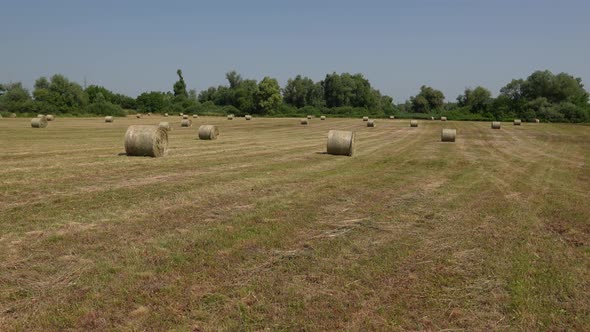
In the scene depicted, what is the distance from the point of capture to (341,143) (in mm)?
21906

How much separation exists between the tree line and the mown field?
80.5 m

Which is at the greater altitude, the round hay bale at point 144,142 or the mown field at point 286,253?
the round hay bale at point 144,142

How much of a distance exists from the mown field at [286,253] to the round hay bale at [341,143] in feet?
24.5

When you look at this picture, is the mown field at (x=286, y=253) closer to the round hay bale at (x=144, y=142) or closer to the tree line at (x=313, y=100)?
the round hay bale at (x=144, y=142)

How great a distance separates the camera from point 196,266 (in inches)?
261

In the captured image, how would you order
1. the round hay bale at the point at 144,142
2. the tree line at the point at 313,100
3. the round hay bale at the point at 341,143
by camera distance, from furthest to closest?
the tree line at the point at 313,100 → the round hay bale at the point at 341,143 → the round hay bale at the point at 144,142

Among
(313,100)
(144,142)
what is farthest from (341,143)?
(313,100)

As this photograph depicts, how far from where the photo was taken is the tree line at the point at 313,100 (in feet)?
287

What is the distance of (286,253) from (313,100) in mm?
134746

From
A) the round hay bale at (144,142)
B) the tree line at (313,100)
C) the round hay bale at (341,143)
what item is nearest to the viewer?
the round hay bale at (144,142)

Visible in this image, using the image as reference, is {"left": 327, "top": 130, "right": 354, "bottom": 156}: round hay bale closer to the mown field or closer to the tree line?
the mown field

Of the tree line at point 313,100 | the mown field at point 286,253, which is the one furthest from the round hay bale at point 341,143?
the tree line at point 313,100

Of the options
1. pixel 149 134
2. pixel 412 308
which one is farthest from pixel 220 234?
pixel 149 134

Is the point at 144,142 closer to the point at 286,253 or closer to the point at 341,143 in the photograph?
the point at 341,143
